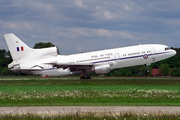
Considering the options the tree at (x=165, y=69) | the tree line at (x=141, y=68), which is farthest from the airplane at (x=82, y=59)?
the tree at (x=165, y=69)

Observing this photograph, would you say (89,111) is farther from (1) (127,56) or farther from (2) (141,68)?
(2) (141,68)

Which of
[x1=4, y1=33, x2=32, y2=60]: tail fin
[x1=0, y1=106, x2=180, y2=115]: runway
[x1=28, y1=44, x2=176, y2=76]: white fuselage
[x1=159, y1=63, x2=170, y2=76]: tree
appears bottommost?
[x1=0, y1=106, x2=180, y2=115]: runway

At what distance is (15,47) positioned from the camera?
52.7 m

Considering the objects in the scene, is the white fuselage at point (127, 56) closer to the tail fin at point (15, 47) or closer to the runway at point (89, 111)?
Answer: the tail fin at point (15, 47)

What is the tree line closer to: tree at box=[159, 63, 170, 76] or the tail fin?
tree at box=[159, 63, 170, 76]

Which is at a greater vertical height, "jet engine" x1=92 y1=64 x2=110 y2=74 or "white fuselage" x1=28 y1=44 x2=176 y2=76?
"white fuselage" x1=28 y1=44 x2=176 y2=76

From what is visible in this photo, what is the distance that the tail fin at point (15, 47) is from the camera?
5253cm

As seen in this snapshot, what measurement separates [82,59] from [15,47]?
12471mm

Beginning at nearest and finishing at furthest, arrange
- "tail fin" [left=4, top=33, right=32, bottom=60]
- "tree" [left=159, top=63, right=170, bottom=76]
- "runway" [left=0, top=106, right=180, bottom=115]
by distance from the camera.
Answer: "runway" [left=0, top=106, right=180, bottom=115] < "tail fin" [left=4, top=33, right=32, bottom=60] < "tree" [left=159, top=63, right=170, bottom=76]

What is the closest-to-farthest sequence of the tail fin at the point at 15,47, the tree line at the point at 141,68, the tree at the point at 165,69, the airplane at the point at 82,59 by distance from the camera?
the airplane at the point at 82,59 → the tail fin at the point at 15,47 → the tree line at the point at 141,68 → the tree at the point at 165,69

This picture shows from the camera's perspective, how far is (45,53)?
52125 millimetres

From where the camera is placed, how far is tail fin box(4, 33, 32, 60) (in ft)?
172

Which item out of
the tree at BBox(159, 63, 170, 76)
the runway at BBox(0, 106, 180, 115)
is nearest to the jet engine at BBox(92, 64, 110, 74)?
the runway at BBox(0, 106, 180, 115)

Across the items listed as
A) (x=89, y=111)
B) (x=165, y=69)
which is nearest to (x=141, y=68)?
(x=165, y=69)
